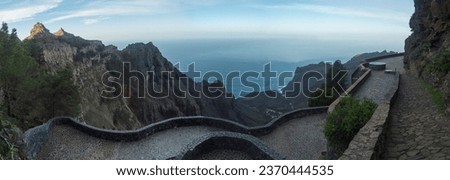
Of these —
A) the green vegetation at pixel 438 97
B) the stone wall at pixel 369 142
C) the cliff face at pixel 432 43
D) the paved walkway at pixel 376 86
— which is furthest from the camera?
the paved walkway at pixel 376 86

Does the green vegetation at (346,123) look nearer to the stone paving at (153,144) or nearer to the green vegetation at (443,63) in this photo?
the green vegetation at (443,63)

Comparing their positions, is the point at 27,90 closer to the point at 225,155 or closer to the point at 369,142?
the point at 225,155

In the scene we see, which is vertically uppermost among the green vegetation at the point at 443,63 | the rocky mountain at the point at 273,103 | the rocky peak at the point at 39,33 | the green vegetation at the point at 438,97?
the rocky peak at the point at 39,33

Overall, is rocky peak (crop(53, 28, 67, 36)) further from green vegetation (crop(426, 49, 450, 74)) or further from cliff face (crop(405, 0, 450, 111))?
green vegetation (crop(426, 49, 450, 74))

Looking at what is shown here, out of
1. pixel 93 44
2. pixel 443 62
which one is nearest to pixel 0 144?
pixel 443 62

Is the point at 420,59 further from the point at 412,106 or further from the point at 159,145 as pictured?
the point at 159,145

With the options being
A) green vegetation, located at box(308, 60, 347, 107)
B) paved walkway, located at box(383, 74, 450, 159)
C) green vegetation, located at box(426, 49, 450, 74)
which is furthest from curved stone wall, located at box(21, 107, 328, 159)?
green vegetation, located at box(426, 49, 450, 74)

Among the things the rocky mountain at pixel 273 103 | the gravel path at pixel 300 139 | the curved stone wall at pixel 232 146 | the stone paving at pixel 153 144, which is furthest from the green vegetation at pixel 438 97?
the rocky mountain at pixel 273 103
